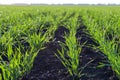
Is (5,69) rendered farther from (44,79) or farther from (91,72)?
(91,72)

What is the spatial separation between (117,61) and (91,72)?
65 centimetres

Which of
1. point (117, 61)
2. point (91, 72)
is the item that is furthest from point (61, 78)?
point (117, 61)

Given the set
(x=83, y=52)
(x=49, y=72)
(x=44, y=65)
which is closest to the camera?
(x=49, y=72)

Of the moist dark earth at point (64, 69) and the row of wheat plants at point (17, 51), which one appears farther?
the moist dark earth at point (64, 69)

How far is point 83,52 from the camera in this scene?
4.65 meters

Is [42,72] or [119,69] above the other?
[119,69]

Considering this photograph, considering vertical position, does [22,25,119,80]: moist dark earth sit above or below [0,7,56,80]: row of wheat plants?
below

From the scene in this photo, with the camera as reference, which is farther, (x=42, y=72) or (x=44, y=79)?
(x=42, y=72)

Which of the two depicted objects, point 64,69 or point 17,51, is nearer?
point 64,69

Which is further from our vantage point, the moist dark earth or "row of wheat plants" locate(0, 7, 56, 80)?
the moist dark earth

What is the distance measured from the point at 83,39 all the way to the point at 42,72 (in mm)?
2448

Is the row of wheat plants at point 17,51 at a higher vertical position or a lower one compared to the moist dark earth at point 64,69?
higher

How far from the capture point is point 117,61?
2961 millimetres

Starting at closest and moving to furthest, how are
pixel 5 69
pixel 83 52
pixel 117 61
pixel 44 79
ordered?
pixel 5 69 < pixel 117 61 < pixel 44 79 < pixel 83 52
